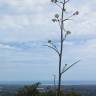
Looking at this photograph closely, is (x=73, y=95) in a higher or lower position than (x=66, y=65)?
higher

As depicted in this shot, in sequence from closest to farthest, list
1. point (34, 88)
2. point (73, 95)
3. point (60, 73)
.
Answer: point (60, 73) < point (73, 95) < point (34, 88)

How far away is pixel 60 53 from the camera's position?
958 centimetres

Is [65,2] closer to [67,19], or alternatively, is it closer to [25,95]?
[67,19]

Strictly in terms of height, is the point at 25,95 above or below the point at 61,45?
above

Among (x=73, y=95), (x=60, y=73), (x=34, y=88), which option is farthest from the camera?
(x=34, y=88)

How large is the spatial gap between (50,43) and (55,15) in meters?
0.75

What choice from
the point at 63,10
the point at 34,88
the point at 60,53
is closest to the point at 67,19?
the point at 63,10

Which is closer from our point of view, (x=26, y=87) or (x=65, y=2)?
(x=65, y=2)

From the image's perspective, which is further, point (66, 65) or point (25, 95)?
point (25, 95)

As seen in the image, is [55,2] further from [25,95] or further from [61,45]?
[25,95]

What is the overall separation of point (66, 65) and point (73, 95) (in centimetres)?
4401

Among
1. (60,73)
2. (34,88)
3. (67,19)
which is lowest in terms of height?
(60,73)

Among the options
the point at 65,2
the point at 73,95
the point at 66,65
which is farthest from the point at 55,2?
the point at 73,95

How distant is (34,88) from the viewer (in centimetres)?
6681
